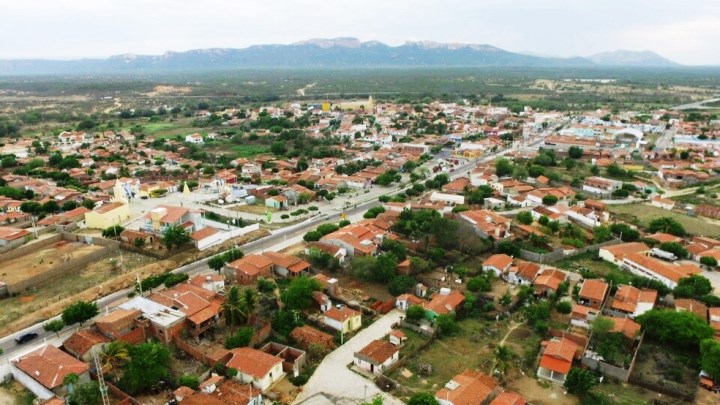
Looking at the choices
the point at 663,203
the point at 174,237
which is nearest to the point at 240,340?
the point at 174,237

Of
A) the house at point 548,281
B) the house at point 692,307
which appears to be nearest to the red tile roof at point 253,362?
the house at point 548,281

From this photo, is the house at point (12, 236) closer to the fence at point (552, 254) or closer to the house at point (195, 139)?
the fence at point (552, 254)

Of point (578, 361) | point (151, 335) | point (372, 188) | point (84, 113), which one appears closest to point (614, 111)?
point (372, 188)

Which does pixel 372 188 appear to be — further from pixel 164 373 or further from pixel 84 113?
pixel 84 113

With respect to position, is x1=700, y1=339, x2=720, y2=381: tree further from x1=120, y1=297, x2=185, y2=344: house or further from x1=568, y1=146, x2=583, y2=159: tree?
x1=568, y1=146, x2=583, y2=159: tree

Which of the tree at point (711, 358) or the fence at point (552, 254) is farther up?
the tree at point (711, 358)

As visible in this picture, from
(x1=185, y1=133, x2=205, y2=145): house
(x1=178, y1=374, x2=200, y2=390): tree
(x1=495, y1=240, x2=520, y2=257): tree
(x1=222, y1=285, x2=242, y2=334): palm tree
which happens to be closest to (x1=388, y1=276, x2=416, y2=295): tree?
(x1=495, y1=240, x2=520, y2=257): tree
